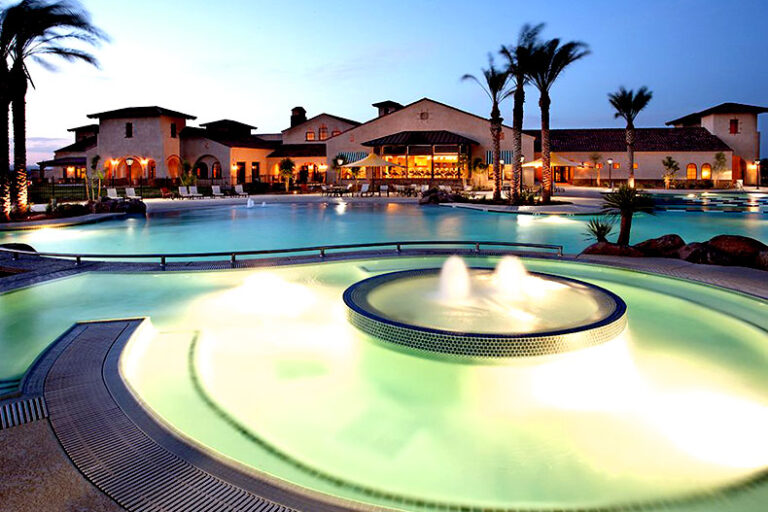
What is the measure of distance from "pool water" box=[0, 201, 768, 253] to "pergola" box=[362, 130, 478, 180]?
1573cm

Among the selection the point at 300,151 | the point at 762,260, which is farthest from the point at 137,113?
the point at 762,260

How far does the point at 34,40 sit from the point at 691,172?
167 ft

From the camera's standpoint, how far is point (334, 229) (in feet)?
68.4

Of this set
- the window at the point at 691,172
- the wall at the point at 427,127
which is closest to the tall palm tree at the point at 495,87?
the wall at the point at 427,127

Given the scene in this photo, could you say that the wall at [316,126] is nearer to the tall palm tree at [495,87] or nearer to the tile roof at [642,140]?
the tile roof at [642,140]

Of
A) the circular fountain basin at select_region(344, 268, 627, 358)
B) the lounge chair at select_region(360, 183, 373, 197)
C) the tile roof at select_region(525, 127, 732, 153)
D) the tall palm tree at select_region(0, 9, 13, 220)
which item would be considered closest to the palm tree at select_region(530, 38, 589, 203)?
the lounge chair at select_region(360, 183, 373, 197)

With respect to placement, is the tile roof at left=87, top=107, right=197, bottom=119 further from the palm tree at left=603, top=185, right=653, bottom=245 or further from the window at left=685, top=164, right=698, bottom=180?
the window at left=685, top=164, right=698, bottom=180

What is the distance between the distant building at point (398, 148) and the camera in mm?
44625

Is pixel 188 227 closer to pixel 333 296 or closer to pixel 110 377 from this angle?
pixel 333 296

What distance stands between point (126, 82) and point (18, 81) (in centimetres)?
4529

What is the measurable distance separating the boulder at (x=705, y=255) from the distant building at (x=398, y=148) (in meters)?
30.7

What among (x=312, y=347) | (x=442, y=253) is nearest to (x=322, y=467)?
(x=312, y=347)

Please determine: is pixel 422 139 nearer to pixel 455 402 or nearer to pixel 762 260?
pixel 762 260

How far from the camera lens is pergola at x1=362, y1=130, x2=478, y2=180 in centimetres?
4282
